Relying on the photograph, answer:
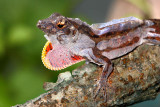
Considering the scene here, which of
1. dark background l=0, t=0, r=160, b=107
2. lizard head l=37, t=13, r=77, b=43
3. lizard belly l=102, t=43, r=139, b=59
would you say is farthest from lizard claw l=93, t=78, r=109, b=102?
dark background l=0, t=0, r=160, b=107

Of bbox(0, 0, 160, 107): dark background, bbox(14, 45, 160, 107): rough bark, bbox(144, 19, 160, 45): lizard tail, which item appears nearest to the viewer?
bbox(14, 45, 160, 107): rough bark

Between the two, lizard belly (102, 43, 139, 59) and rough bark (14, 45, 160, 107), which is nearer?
rough bark (14, 45, 160, 107)

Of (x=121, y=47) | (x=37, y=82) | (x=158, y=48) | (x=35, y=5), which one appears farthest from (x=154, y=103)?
(x=35, y=5)

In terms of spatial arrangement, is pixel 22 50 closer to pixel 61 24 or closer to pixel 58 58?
pixel 58 58

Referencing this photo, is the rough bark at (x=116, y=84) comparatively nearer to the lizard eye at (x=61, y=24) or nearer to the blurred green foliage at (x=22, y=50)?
the lizard eye at (x=61, y=24)

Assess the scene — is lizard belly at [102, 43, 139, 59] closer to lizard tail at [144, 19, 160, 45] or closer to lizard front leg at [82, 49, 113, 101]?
lizard front leg at [82, 49, 113, 101]

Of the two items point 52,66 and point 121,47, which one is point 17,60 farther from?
point 121,47

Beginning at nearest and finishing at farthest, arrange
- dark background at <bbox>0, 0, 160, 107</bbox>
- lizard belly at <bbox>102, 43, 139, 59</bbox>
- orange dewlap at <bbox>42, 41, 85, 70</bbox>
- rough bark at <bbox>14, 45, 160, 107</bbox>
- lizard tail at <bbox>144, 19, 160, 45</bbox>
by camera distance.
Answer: rough bark at <bbox>14, 45, 160, 107</bbox> < orange dewlap at <bbox>42, 41, 85, 70</bbox> < lizard belly at <bbox>102, 43, 139, 59</bbox> < lizard tail at <bbox>144, 19, 160, 45</bbox> < dark background at <bbox>0, 0, 160, 107</bbox>
